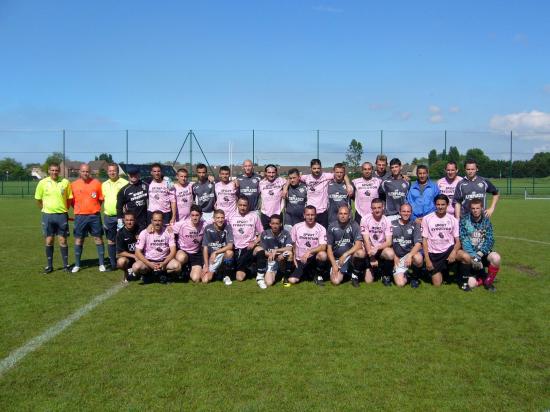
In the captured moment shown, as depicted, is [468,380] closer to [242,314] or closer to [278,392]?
[278,392]

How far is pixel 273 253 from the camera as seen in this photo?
688cm

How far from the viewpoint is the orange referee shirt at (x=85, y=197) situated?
25.1 feet

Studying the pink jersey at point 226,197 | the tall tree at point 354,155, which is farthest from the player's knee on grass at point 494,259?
the tall tree at point 354,155

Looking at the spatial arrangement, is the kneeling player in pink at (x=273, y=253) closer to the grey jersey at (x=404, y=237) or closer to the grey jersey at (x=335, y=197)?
the grey jersey at (x=335, y=197)

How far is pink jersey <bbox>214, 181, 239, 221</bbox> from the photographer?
7895 mm

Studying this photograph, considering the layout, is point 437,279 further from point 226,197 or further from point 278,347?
point 226,197

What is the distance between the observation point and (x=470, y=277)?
6496mm

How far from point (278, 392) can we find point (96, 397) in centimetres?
129

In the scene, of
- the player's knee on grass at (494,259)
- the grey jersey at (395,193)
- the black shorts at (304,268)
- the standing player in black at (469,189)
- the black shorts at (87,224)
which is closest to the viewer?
the player's knee on grass at (494,259)

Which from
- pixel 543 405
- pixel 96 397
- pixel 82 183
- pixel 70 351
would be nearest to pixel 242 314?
pixel 70 351

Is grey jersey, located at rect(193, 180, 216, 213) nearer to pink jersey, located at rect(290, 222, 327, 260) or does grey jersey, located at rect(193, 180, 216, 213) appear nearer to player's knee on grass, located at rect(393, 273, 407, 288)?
pink jersey, located at rect(290, 222, 327, 260)

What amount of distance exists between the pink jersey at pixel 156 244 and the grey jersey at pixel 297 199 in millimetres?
2006

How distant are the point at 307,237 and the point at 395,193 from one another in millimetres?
1611

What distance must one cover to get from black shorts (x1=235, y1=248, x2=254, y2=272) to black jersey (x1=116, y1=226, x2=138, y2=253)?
159 centimetres
